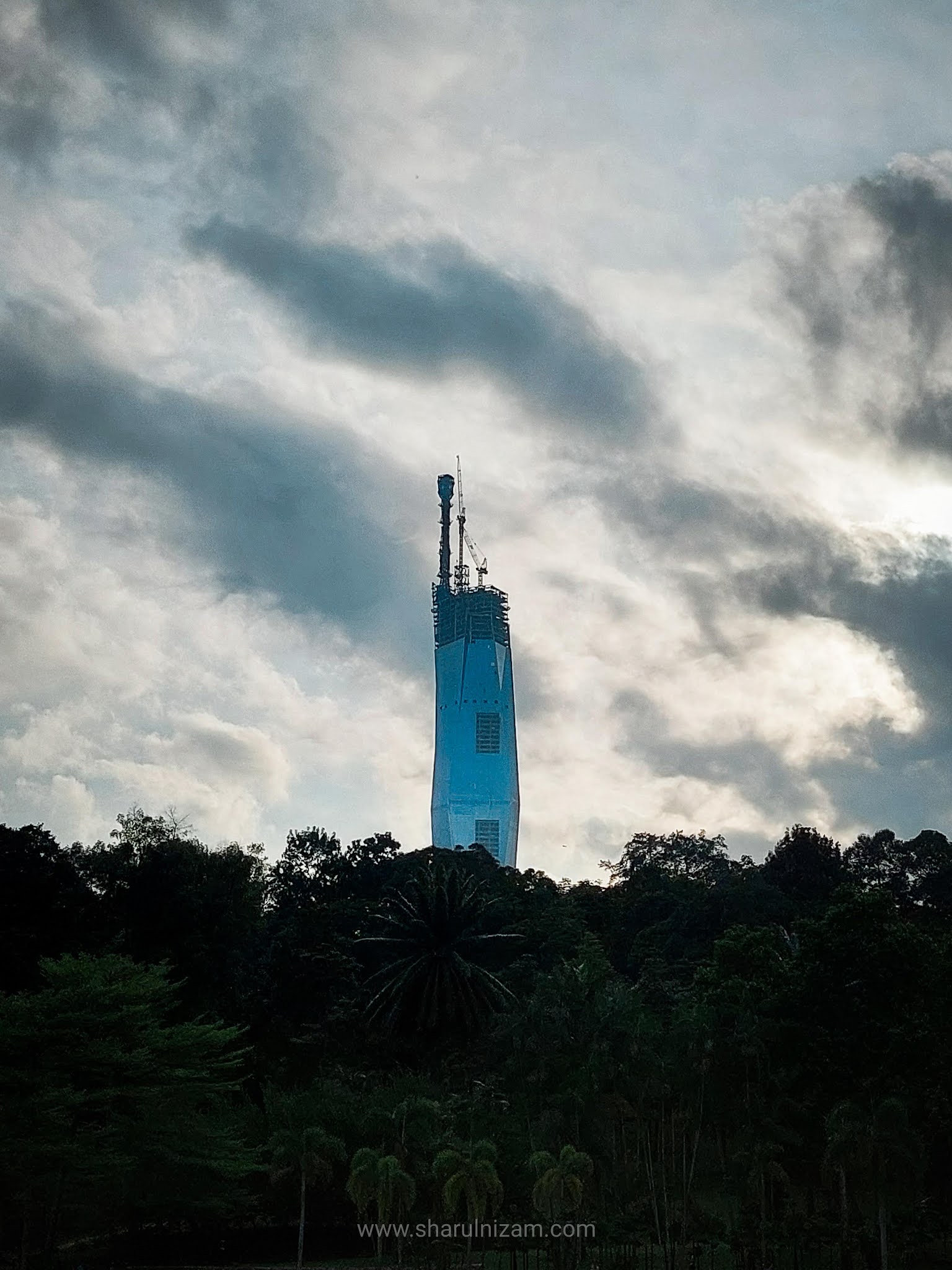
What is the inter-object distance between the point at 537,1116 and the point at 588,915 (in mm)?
43459

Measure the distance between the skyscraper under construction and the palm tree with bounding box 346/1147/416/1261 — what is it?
102156mm

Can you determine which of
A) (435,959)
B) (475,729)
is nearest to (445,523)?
(475,729)

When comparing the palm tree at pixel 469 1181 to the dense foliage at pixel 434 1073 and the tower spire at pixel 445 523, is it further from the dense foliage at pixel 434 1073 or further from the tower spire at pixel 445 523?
the tower spire at pixel 445 523

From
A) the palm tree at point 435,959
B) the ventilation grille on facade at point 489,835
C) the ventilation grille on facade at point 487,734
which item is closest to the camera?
the palm tree at point 435,959

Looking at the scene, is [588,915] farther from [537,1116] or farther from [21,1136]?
[21,1136]

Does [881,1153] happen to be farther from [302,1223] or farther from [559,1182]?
[302,1223]

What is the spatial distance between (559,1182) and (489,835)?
4110 inches

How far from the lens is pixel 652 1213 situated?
202ft

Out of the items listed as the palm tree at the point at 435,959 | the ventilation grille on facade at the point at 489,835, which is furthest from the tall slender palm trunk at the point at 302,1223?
the ventilation grille on facade at the point at 489,835

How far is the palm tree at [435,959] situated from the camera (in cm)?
7888

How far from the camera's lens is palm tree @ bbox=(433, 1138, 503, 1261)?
4850 cm

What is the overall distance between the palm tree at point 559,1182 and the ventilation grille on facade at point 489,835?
329 ft

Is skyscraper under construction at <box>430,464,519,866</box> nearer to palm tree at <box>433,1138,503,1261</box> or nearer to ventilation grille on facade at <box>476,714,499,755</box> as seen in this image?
ventilation grille on facade at <box>476,714,499,755</box>

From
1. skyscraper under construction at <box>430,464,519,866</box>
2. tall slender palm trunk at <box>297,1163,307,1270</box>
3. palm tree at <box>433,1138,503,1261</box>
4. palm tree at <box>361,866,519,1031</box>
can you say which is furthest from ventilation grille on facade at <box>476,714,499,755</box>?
palm tree at <box>433,1138,503,1261</box>
